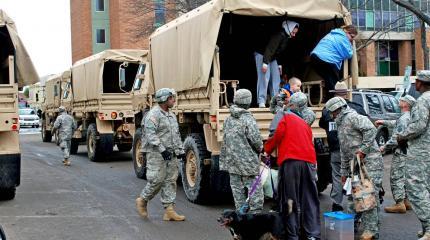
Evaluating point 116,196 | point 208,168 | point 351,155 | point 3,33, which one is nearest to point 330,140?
point 351,155

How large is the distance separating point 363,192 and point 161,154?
2785 mm

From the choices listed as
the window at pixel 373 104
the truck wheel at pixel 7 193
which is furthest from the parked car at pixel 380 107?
the truck wheel at pixel 7 193

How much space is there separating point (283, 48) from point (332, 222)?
406 cm

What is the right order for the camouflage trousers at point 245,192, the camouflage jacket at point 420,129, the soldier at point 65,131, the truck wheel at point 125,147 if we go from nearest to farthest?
the camouflage jacket at point 420,129 < the camouflage trousers at point 245,192 < the soldier at point 65,131 < the truck wheel at point 125,147

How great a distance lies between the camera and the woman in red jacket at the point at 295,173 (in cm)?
605

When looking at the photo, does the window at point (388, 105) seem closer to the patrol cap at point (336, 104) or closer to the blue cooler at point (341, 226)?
the patrol cap at point (336, 104)

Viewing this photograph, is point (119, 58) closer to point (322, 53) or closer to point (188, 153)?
point (188, 153)

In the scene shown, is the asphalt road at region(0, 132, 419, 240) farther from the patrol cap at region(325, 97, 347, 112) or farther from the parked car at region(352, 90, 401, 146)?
the parked car at region(352, 90, 401, 146)

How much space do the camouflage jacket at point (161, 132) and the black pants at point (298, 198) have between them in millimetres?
2071

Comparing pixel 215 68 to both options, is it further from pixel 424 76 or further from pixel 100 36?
pixel 100 36

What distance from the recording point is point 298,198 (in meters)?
6.16

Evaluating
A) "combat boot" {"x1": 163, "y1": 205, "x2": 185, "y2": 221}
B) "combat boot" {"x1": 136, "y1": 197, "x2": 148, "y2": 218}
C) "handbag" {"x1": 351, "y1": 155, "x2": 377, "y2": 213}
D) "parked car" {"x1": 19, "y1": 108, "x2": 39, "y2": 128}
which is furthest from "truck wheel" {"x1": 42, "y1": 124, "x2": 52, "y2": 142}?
"handbag" {"x1": 351, "y1": 155, "x2": 377, "y2": 213}

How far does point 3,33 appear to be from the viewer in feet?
30.5

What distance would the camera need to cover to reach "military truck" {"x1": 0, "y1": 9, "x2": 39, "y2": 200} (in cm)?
877
